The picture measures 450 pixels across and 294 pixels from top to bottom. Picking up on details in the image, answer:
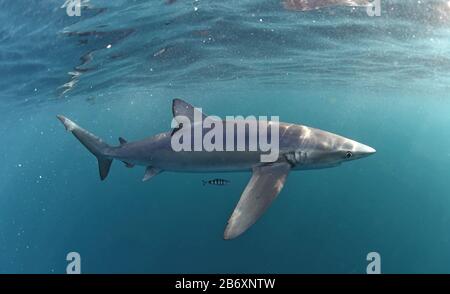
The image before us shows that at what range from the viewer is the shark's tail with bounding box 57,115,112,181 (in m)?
9.16

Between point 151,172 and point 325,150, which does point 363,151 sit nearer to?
point 325,150

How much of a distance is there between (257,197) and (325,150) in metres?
1.93

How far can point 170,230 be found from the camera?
2181 centimetres

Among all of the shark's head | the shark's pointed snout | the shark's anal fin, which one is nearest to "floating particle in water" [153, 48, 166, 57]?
the shark's anal fin

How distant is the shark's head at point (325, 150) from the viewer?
6.64 m

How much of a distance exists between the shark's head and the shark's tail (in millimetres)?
4968

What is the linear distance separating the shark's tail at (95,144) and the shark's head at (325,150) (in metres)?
4.97

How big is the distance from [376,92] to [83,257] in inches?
1167

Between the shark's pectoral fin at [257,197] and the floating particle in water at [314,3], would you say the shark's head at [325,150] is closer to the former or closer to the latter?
the shark's pectoral fin at [257,197]

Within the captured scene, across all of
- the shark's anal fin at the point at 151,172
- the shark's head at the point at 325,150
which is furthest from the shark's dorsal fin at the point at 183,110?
the shark's head at the point at 325,150

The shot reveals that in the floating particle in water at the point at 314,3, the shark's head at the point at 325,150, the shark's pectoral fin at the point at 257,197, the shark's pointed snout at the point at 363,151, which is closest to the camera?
the shark's pectoral fin at the point at 257,197

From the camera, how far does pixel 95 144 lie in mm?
9258

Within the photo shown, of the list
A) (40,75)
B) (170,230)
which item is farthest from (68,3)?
(170,230)

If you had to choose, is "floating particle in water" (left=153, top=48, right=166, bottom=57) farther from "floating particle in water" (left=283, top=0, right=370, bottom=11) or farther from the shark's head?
the shark's head
